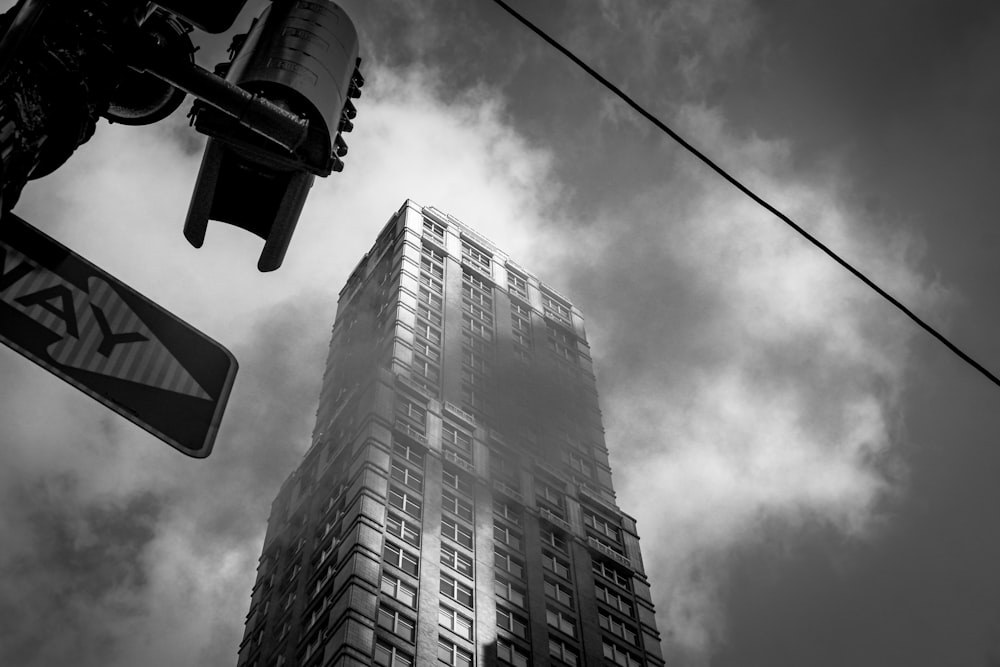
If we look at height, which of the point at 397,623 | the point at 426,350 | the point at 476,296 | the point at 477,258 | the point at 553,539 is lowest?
the point at 397,623

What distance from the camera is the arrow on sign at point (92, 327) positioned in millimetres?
3119

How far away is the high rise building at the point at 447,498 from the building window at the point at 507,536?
179 mm

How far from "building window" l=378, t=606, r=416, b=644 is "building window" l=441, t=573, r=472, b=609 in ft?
12.9

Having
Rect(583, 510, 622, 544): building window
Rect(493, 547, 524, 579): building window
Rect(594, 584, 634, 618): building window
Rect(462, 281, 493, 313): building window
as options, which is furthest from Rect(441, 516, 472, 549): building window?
Rect(462, 281, 493, 313): building window

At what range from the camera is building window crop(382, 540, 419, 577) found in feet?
161

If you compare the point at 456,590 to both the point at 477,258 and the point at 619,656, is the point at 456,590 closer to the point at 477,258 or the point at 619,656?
the point at 619,656

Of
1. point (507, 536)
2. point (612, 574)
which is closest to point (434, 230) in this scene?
point (507, 536)

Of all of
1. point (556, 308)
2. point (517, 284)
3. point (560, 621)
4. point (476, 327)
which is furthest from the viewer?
point (556, 308)

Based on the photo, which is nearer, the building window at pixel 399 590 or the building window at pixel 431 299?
the building window at pixel 399 590

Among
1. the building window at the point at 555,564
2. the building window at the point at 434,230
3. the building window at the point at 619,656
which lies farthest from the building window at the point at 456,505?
the building window at the point at 434,230

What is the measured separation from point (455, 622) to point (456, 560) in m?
4.63

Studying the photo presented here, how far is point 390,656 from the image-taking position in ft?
142

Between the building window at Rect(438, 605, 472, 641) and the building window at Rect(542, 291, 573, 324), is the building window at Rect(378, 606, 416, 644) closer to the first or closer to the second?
the building window at Rect(438, 605, 472, 641)

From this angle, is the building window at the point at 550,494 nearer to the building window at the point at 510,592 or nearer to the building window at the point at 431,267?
the building window at the point at 510,592
